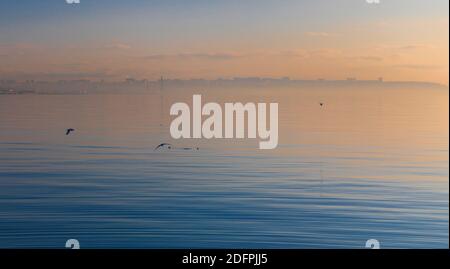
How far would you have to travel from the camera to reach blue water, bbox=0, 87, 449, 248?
9.77 m

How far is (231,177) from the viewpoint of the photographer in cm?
1050

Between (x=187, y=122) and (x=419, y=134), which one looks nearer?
(x=187, y=122)

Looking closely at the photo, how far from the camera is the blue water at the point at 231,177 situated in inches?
385

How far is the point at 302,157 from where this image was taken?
35.1 ft

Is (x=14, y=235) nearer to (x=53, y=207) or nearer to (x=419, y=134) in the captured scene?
(x=53, y=207)

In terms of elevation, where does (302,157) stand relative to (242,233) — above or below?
above

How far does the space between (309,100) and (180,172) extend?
2.63 metres

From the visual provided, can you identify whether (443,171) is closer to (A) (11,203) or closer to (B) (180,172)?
(B) (180,172)

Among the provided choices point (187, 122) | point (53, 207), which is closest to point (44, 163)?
point (53, 207)
